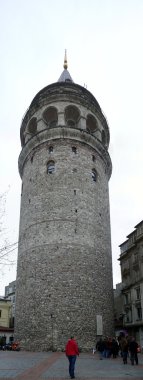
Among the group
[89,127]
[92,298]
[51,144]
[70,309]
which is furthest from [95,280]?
[89,127]

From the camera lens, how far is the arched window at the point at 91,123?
2793cm

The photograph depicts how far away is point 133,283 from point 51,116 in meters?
14.6

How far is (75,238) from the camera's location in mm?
21750

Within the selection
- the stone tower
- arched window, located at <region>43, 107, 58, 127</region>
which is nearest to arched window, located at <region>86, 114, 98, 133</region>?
the stone tower

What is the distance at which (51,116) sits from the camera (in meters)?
28.7

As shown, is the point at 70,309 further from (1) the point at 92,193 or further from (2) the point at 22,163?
(2) the point at 22,163

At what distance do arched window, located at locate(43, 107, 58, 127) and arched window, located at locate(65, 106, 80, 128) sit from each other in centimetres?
100

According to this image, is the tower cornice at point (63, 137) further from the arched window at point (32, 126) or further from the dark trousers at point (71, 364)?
the dark trousers at point (71, 364)

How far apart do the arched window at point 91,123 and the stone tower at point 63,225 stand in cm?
8

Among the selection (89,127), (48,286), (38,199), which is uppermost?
(89,127)

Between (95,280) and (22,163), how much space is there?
1110 cm

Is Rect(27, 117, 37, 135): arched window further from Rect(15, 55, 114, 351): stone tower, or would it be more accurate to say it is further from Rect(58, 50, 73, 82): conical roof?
Rect(58, 50, 73, 82): conical roof

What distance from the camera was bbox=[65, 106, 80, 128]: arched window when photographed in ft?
88.6

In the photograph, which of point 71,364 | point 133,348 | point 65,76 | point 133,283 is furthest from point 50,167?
point 71,364
